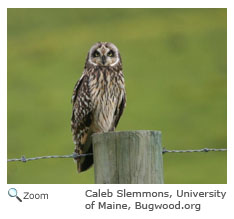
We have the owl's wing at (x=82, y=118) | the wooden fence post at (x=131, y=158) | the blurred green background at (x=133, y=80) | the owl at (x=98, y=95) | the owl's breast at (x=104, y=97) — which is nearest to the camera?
the wooden fence post at (x=131, y=158)

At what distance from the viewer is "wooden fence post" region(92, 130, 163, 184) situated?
6371 mm

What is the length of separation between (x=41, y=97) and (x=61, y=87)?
919 millimetres

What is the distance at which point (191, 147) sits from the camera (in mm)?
20734

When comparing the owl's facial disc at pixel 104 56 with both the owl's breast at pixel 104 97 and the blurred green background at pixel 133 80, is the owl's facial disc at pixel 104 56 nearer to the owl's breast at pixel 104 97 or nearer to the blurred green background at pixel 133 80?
the owl's breast at pixel 104 97

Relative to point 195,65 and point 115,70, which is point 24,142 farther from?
point 115,70

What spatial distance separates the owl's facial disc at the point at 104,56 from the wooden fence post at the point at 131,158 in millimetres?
2736

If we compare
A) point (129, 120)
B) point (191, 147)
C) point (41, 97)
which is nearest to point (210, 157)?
point (191, 147)

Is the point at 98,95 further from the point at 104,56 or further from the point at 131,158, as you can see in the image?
the point at 131,158

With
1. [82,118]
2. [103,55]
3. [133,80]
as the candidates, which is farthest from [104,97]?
[133,80]

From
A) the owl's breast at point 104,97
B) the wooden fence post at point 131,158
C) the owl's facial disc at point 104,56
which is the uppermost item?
the owl's facial disc at point 104,56

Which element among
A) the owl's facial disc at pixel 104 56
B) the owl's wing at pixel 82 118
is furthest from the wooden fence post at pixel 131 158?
the owl's facial disc at pixel 104 56

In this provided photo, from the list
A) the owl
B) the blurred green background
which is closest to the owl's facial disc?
the owl

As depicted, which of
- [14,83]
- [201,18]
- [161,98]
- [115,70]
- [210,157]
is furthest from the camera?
[201,18]

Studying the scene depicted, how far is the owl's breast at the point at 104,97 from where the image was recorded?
8969 mm
